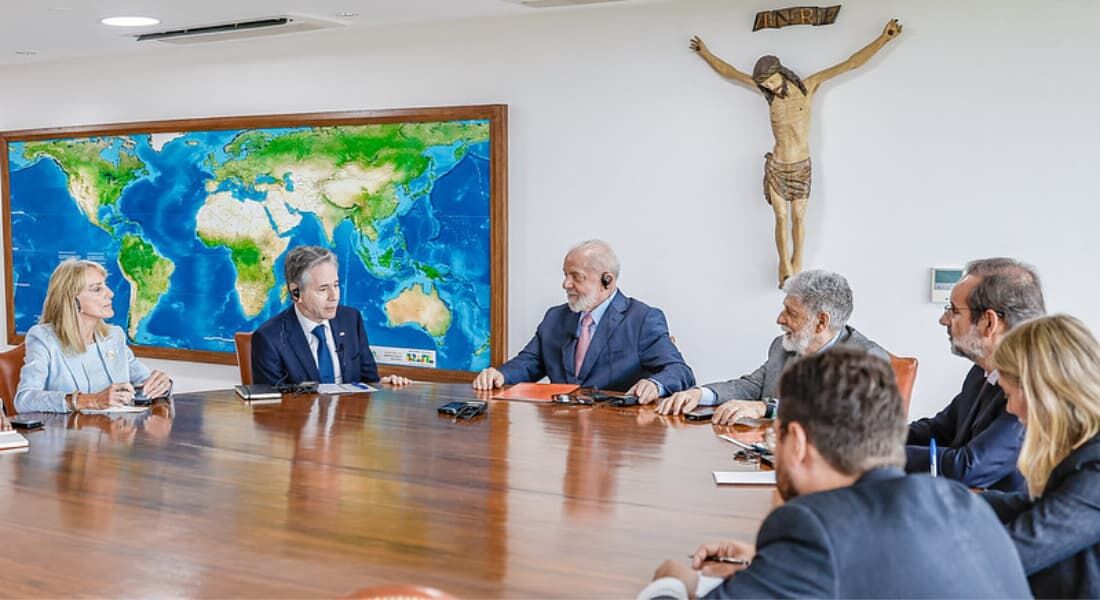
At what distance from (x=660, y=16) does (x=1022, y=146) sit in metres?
1.76

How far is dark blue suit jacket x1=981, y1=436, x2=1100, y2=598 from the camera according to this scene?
7.00ft

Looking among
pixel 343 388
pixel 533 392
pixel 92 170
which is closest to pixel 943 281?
pixel 533 392

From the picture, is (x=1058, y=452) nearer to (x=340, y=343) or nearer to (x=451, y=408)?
(x=451, y=408)

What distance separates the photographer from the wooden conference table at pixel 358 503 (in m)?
2.26

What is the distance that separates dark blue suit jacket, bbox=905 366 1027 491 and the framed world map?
9.65 feet

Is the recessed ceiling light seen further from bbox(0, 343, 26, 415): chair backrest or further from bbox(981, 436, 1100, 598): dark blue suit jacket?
bbox(981, 436, 1100, 598): dark blue suit jacket

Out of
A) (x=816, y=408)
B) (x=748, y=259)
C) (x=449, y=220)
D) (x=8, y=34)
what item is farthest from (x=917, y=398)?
(x=8, y=34)

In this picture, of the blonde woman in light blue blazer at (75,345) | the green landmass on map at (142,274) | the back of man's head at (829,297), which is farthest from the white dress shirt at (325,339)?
the green landmass on map at (142,274)

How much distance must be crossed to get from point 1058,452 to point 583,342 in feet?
9.56

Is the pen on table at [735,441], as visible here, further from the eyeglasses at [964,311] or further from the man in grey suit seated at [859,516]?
the man in grey suit seated at [859,516]

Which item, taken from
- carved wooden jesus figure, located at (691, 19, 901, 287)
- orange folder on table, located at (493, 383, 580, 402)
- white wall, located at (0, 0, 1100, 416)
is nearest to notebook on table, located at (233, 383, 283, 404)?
orange folder on table, located at (493, 383, 580, 402)

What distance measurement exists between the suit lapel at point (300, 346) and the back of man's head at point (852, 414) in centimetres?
329

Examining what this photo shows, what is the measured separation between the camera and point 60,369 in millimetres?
4297

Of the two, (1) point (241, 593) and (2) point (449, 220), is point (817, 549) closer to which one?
(1) point (241, 593)
